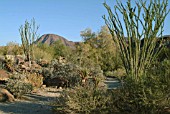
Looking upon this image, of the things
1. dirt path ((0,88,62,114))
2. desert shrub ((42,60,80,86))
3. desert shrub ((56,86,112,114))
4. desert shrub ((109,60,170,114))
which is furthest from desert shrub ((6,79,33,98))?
desert shrub ((109,60,170,114))

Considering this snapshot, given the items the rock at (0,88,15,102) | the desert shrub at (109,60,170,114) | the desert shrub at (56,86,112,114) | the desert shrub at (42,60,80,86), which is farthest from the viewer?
the desert shrub at (42,60,80,86)

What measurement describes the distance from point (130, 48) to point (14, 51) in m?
26.2

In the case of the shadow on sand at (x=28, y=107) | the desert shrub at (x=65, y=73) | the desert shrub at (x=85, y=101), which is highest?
the desert shrub at (x=65, y=73)

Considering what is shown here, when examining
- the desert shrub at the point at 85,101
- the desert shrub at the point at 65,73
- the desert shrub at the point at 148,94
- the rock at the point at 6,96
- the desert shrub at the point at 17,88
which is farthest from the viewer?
the desert shrub at the point at 65,73

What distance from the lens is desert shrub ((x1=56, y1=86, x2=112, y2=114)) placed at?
704 cm

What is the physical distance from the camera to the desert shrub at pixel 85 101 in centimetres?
704

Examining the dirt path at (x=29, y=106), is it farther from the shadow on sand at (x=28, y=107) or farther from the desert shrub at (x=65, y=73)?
the desert shrub at (x=65, y=73)

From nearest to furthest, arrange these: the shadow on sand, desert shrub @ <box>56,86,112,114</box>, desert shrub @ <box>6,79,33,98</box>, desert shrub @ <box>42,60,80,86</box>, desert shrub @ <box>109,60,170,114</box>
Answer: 1. desert shrub @ <box>109,60,170,114</box>
2. desert shrub @ <box>56,86,112,114</box>
3. the shadow on sand
4. desert shrub @ <box>6,79,33,98</box>
5. desert shrub @ <box>42,60,80,86</box>

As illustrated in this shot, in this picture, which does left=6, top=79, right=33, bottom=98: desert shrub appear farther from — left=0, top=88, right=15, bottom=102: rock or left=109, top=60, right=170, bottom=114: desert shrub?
left=109, top=60, right=170, bottom=114: desert shrub

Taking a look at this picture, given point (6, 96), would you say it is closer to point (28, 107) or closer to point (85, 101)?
point (28, 107)

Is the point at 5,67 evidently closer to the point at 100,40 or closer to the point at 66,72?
the point at 66,72

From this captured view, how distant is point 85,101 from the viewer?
712cm

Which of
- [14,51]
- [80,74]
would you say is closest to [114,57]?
[14,51]

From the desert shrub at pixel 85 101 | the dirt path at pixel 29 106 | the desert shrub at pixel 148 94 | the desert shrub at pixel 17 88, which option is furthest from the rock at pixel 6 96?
the desert shrub at pixel 148 94
